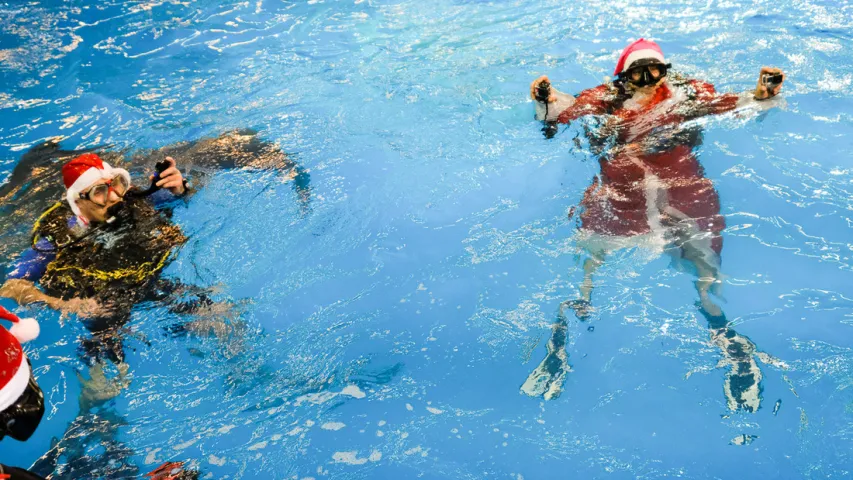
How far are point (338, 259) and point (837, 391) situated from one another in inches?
130

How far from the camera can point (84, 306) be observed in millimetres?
4133

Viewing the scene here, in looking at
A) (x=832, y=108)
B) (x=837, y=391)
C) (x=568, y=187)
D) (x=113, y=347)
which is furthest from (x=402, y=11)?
(x=837, y=391)

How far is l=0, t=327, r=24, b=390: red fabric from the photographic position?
231 centimetres

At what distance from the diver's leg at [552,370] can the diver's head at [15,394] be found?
255cm

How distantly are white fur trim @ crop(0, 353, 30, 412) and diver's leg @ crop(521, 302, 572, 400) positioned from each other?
259cm

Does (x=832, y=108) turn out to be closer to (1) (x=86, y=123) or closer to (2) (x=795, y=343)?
(2) (x=795, y=343)

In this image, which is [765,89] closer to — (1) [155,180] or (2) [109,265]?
(1) [155,180]

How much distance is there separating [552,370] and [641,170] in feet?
5.30

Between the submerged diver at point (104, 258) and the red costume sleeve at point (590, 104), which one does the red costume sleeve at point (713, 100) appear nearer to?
the red costume sleeve at point (590, 104)

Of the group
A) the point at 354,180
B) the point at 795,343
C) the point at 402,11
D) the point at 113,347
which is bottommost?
the point at 795,343

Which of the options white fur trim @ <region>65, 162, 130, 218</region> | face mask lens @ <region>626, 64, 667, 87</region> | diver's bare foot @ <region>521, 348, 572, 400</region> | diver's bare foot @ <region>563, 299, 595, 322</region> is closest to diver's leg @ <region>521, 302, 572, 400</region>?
diver's bare foot @ <region>521, 348, 572, 400</region>

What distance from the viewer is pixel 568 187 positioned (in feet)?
16.4

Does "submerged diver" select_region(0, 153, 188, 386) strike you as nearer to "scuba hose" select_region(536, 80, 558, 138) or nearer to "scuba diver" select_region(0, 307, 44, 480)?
"scuba diver" select_region(0, 307, 44, 480)

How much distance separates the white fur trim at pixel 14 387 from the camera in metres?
2.30
